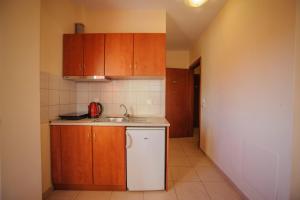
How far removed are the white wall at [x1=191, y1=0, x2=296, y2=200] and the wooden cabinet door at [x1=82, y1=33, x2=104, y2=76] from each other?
1800 mm

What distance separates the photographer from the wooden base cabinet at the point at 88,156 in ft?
5.80

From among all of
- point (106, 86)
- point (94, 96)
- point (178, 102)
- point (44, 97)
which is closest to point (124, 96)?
point (106, 86)

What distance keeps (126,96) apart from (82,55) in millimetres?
873

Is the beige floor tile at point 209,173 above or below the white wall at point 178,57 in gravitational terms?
below

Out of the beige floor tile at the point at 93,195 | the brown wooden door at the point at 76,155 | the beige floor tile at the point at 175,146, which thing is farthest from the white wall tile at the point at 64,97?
the beige floor tile at the point at 175,146

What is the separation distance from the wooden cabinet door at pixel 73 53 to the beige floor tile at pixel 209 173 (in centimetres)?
235

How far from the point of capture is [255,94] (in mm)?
1475

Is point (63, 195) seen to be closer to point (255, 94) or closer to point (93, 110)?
point (93, 110)

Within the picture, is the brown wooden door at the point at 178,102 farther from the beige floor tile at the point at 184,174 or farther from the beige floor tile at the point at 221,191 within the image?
the beige floor tile at the point at 221,191

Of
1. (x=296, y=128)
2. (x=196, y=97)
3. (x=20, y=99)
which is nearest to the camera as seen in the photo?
(x=296, y=128)

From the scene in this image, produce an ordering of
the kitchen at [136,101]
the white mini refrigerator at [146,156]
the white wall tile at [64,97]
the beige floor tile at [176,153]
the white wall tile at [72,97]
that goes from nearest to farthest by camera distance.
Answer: the kitchen at [136,101]
the white mini refrigerator at [146,156]
the white wall tile at [64,97]
the white wall tile at [72,97]
the beige floor tile at [176,153]

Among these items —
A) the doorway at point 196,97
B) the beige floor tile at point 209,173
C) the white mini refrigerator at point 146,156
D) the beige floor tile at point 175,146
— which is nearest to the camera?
the white mini refrigerator at point 146,156

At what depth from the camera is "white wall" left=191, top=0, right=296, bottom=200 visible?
3.78ft

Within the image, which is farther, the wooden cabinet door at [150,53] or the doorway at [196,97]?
the doorway at [196,97]
